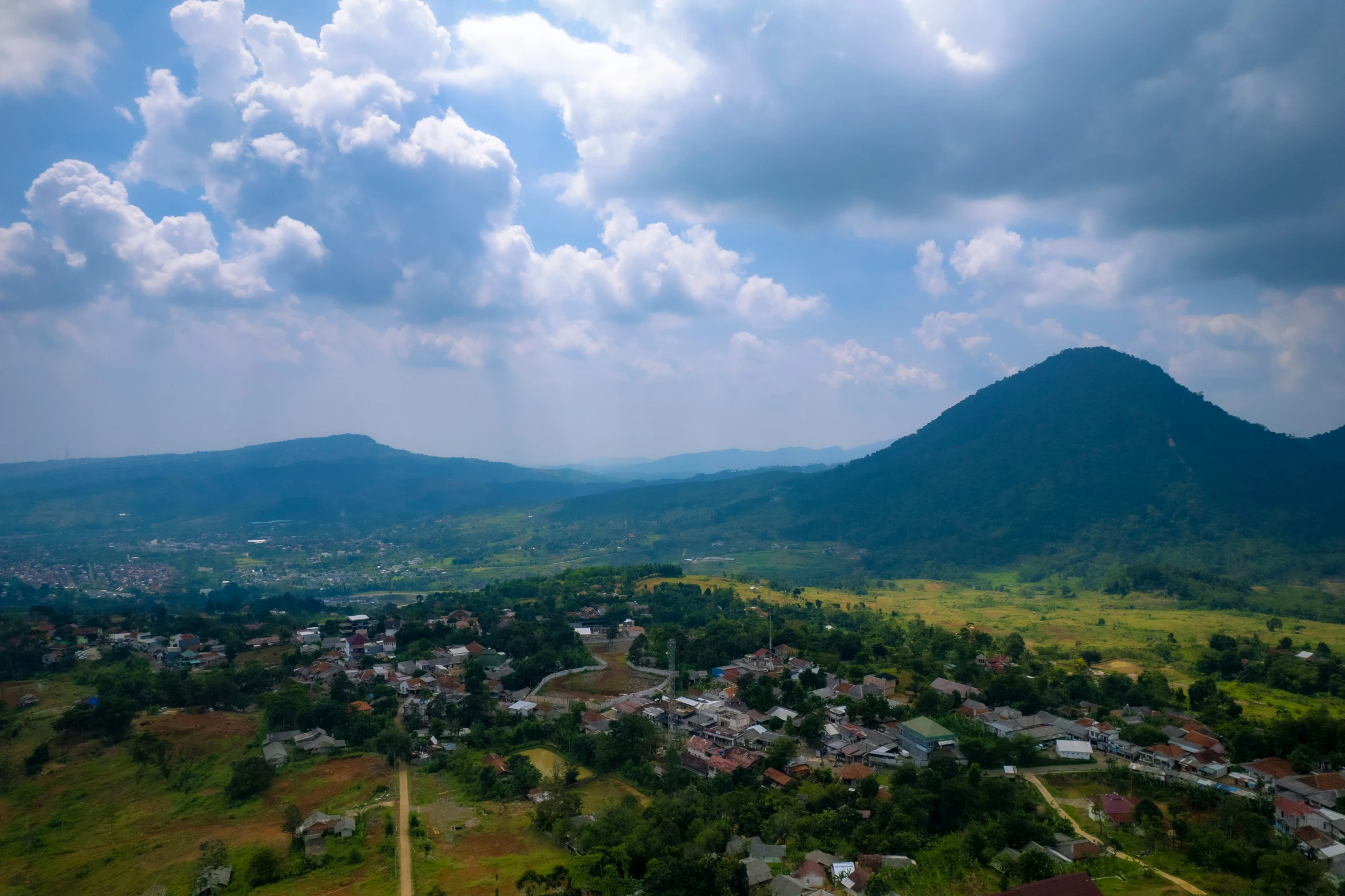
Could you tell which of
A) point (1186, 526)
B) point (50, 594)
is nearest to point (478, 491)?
point (50, 594)

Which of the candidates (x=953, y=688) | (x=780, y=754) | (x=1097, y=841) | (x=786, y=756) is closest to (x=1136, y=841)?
(x=1097, y=841)

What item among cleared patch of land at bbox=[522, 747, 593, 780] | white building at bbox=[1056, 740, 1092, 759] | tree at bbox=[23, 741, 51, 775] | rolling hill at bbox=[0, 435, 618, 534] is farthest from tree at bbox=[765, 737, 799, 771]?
rolling hill at bbox=[0, 435, 618, 534]

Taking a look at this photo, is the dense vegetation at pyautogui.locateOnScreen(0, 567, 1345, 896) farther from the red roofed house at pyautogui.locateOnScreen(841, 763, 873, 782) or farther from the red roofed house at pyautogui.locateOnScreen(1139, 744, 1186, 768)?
the red roofed house at pyautogui.locateOnScreen(1139, 744, 1186, 768)

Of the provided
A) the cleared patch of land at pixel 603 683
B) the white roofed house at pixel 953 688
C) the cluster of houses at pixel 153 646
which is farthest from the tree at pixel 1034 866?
the cluster of houses at pixel 153 646

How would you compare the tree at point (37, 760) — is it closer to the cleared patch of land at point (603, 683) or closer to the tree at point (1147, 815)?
the cleared patch of land at point (603, 683)

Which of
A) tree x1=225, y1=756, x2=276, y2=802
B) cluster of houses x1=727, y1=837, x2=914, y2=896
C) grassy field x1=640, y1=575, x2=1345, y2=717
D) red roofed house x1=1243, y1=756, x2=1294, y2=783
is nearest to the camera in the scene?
cluster of houses x1=727, y1=837, x2=914, y2=896

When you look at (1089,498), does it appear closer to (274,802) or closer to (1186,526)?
(1186,526)

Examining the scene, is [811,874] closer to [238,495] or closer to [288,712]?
[288,712]

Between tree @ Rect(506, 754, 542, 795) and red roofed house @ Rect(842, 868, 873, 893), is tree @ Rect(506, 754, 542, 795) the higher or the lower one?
the lower one
